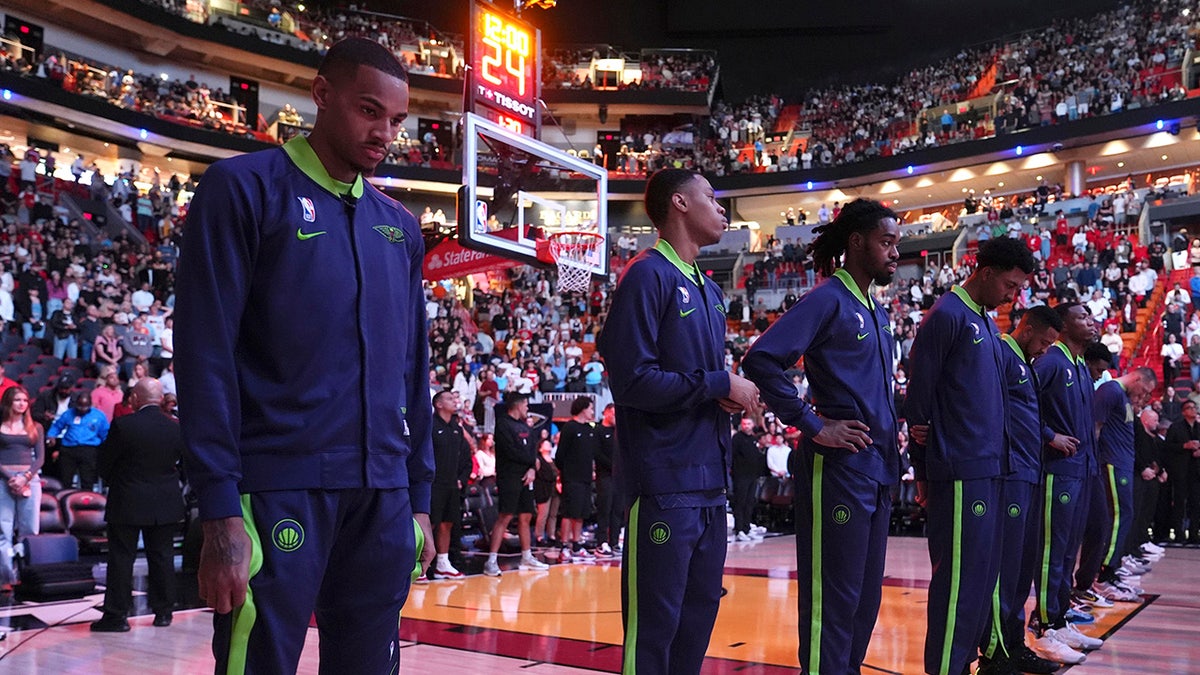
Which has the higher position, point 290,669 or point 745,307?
point 745,307

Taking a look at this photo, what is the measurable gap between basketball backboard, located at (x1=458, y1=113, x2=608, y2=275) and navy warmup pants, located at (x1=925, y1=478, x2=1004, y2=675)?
7.59 meters

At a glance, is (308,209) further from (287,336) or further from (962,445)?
(962,445)

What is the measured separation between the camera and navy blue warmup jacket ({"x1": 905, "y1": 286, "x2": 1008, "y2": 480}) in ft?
15.3

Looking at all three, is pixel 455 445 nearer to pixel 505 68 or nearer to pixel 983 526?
pixel 505 68

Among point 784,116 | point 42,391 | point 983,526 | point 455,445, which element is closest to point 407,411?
point 983,526

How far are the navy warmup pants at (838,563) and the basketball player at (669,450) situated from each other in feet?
1.91

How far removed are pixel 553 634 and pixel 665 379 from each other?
374 centimetres

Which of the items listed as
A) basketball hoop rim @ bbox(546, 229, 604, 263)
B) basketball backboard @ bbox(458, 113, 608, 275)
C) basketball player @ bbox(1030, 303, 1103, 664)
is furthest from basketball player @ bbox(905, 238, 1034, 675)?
basketball hoop rim @ bbox(546, 229, 604, 263)

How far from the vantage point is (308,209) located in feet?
7.54

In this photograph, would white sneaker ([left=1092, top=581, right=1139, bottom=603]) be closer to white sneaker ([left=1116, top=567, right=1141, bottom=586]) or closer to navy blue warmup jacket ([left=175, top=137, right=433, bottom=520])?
white sneaker ([left=1116, top=567, right=1141, bottom=586])

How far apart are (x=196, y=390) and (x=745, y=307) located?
26343mm

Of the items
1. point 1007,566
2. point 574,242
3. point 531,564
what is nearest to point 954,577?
point 1007,566

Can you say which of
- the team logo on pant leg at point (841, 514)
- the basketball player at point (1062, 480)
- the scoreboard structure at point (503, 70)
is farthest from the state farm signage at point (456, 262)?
the team logo on pant leg at point (841, 514)

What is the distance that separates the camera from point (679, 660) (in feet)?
11.3
